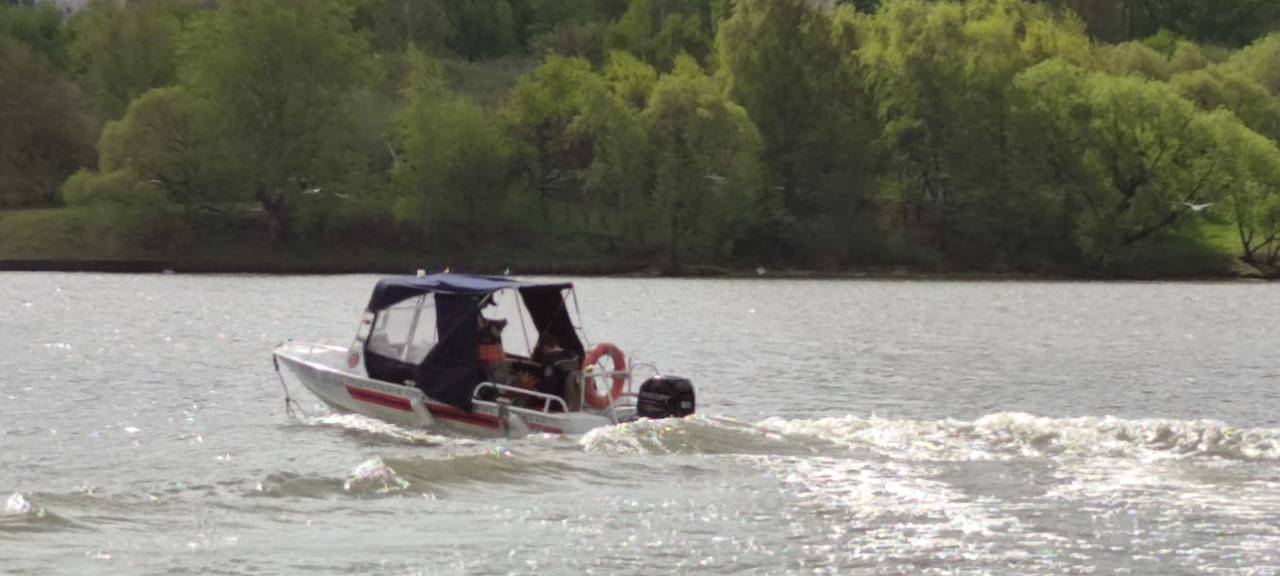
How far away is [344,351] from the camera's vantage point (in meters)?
37.2

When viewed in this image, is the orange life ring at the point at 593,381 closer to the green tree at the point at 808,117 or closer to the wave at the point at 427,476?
the wave at the point at 427,476

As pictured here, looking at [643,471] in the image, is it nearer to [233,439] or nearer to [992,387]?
[233,439]

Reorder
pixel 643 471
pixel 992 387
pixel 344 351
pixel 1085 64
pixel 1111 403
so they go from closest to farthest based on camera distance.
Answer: pixel 643 471 < pixel 344 351 < pixel 1111 403 < pixel 992 387 < pixel 1085 64

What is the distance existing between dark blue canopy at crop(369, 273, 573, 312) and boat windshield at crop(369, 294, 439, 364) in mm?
144

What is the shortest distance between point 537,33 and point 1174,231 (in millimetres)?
76310

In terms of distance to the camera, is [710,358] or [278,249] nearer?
[710,358]

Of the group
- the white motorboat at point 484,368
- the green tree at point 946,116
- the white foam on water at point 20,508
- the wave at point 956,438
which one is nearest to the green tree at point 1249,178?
the green tree at point 946,116

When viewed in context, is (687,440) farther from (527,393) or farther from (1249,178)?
(1249,178)

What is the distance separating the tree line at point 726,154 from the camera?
11019 centimetres

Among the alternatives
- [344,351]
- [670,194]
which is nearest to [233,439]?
[344,351]

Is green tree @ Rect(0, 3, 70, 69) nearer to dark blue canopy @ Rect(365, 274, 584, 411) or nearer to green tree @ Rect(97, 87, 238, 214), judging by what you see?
green tree @ Rect(97, 87, 238, 214)

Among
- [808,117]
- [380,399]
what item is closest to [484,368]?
[380,399]

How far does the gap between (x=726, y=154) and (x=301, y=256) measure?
24.7m

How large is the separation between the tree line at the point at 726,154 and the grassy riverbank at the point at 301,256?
21.9 inches
